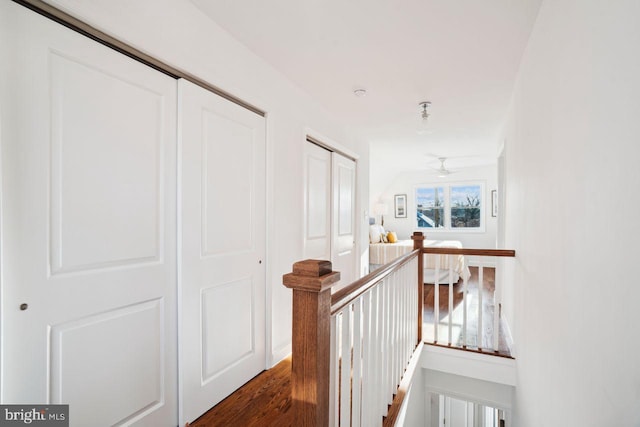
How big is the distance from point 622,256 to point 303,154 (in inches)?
94.0

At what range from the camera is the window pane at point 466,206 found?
770cm

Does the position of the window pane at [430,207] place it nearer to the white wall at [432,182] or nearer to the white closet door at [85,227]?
the white wall at [432,182]

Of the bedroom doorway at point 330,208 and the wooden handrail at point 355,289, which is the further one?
the bedroom doorway at point 330,208

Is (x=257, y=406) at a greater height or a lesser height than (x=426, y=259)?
lesser

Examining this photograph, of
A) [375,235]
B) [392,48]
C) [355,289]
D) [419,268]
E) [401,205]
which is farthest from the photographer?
[401,205]

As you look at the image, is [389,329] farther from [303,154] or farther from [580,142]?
[303,154]

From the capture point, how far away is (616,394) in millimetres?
815

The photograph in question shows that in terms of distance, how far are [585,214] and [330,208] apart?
2.65 meters

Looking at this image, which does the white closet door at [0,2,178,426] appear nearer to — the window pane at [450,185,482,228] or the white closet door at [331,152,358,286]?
the white closet door at [331,152,358,286]

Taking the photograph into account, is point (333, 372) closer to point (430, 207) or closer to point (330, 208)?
point (330, 208)

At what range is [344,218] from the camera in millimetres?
3912

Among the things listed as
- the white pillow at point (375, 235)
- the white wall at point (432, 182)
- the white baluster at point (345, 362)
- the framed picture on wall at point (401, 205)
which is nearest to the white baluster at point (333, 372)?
the white baluster at point (345, 362)

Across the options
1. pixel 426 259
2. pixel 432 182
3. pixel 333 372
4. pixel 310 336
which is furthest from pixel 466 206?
pixel 310 336

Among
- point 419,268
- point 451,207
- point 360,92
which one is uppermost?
point 360,92
